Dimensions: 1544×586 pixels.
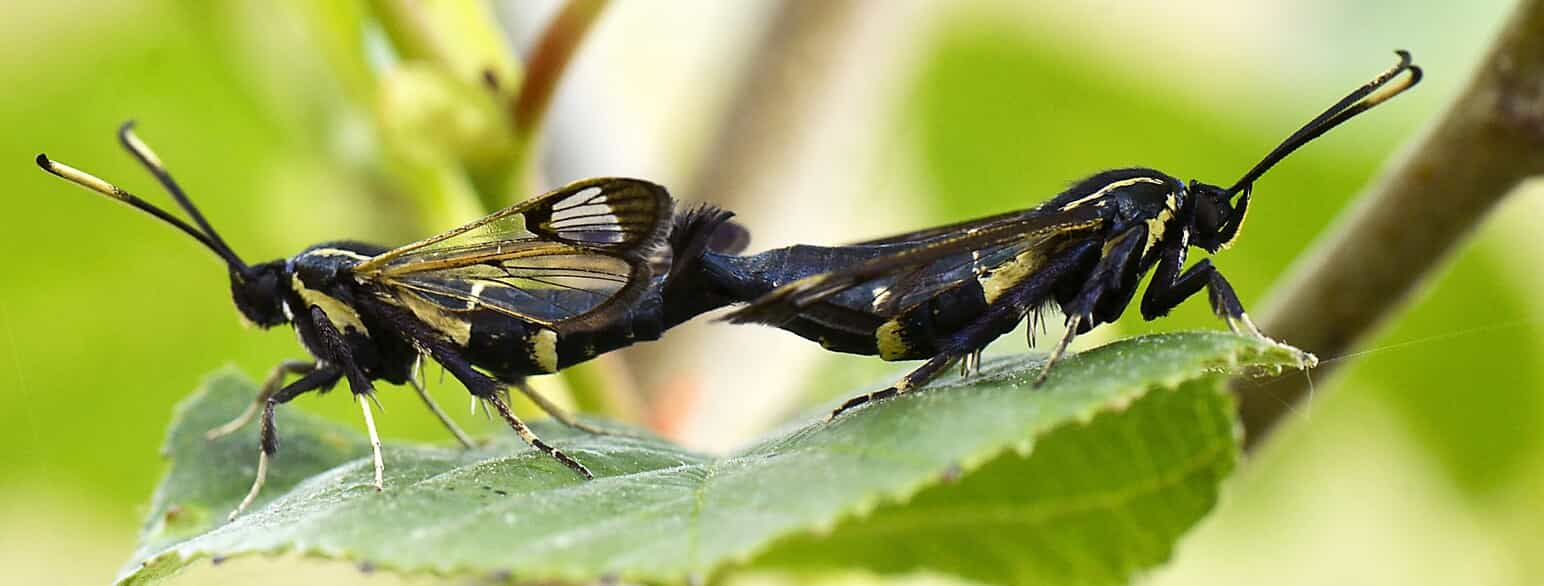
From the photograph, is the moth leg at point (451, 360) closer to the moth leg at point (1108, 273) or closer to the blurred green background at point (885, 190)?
the blurred green background at point (885, 190)

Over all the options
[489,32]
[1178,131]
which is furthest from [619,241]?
[1178,131]

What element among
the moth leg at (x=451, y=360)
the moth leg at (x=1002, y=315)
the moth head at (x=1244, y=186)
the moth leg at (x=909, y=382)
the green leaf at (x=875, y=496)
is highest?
the moth leg at (x=451, y=360)

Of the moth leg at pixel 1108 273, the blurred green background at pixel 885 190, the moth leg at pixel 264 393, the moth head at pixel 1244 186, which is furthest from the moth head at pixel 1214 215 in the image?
the moth leg at pixel 264 393

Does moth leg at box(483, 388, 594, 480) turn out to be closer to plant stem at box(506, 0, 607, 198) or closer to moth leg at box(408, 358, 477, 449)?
moth leg at box(408, 358, 477, 449)

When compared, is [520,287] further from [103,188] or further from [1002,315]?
[1002,315]

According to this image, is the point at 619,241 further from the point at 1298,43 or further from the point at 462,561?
the point at 1298,43

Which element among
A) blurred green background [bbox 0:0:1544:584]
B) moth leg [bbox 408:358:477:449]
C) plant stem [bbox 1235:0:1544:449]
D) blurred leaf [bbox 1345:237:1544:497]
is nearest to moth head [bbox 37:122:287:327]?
moth leg [bbox 408:358:477:449]
